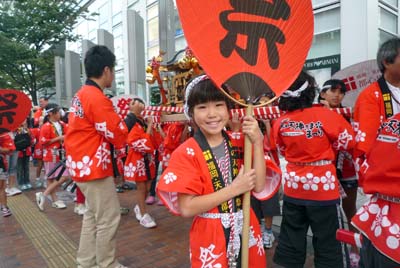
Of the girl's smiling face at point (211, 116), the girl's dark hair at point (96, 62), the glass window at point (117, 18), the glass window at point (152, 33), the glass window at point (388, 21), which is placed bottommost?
the girl's smiling face at point (211, 116)

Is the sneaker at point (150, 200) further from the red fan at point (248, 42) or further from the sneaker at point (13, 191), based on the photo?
the red fan at point (248, 42)

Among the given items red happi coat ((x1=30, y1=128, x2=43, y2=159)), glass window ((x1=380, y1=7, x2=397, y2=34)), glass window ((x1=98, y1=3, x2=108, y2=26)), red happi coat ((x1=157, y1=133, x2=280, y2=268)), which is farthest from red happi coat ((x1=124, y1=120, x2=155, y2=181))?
glass window ((x1=98, y1=3, x2=108, y2=26))

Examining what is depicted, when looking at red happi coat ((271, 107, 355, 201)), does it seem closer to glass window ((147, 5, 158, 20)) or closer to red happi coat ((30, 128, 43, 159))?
red happi coat ((30, 128, 43, 159))

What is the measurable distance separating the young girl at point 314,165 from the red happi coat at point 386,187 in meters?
1.05

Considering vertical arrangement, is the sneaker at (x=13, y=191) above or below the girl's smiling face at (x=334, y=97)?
below

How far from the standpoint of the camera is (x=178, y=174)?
1623mm

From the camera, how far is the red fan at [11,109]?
4586 millimetres

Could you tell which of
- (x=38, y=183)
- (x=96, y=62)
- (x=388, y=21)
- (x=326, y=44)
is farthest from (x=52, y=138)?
(x=388, y=21)

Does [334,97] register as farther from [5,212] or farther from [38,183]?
[38,183]

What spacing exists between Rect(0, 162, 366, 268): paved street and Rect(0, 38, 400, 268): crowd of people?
0.31 m

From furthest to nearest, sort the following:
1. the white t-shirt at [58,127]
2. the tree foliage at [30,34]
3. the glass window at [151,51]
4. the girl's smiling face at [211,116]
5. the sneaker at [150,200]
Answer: the glass window at [151,51], the tree foliage at [30,34], the white t-shirt at [58,127], the sneaker at [150,200], the girl's smiling face at [211,116]

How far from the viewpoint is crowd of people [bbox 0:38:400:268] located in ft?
5.16

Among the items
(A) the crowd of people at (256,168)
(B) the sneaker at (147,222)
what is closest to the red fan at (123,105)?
(A) the crowd of people at (256,168)

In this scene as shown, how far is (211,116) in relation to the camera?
5.65 ft
